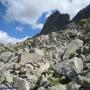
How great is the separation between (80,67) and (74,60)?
90 cm

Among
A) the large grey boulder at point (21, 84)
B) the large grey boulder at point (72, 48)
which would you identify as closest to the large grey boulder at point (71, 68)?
the large grey boulder at point (21, 84)

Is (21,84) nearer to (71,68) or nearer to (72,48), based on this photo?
(71,68)

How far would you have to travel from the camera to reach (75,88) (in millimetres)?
16516

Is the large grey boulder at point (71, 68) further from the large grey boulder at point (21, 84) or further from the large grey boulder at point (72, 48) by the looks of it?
the large grey boulder at point (72, 48)

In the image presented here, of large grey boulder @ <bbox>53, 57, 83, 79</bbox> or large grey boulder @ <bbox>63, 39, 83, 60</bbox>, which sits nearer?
large grey boulder @ <bbox>53, 57, 83, 79</bbox>

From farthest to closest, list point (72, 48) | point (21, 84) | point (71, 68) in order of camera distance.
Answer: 1. point (72, 48)
2. point (71, 68)
3. point (21, 84)

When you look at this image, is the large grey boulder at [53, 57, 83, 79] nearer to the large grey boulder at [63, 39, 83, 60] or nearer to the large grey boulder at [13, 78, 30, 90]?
the large grey boulder at [13, 78, 30, 90]

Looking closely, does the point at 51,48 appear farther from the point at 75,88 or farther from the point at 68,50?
the point at 75,88

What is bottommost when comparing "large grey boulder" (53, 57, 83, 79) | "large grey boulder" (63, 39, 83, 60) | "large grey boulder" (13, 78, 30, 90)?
"large grey boulder" (13, 78, 30, 90)

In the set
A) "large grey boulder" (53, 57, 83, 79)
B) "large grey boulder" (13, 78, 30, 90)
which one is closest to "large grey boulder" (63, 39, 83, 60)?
"large grey boulder" (53, 57, 83, 79)

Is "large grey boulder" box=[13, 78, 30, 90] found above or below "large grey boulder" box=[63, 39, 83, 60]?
below

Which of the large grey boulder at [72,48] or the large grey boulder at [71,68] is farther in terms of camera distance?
the large grey boulder at [72,48]

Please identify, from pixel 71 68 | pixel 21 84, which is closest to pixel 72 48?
pixel 71 68

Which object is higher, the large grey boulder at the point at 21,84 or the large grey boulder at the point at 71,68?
the large grey boulder at the point at 71,68
